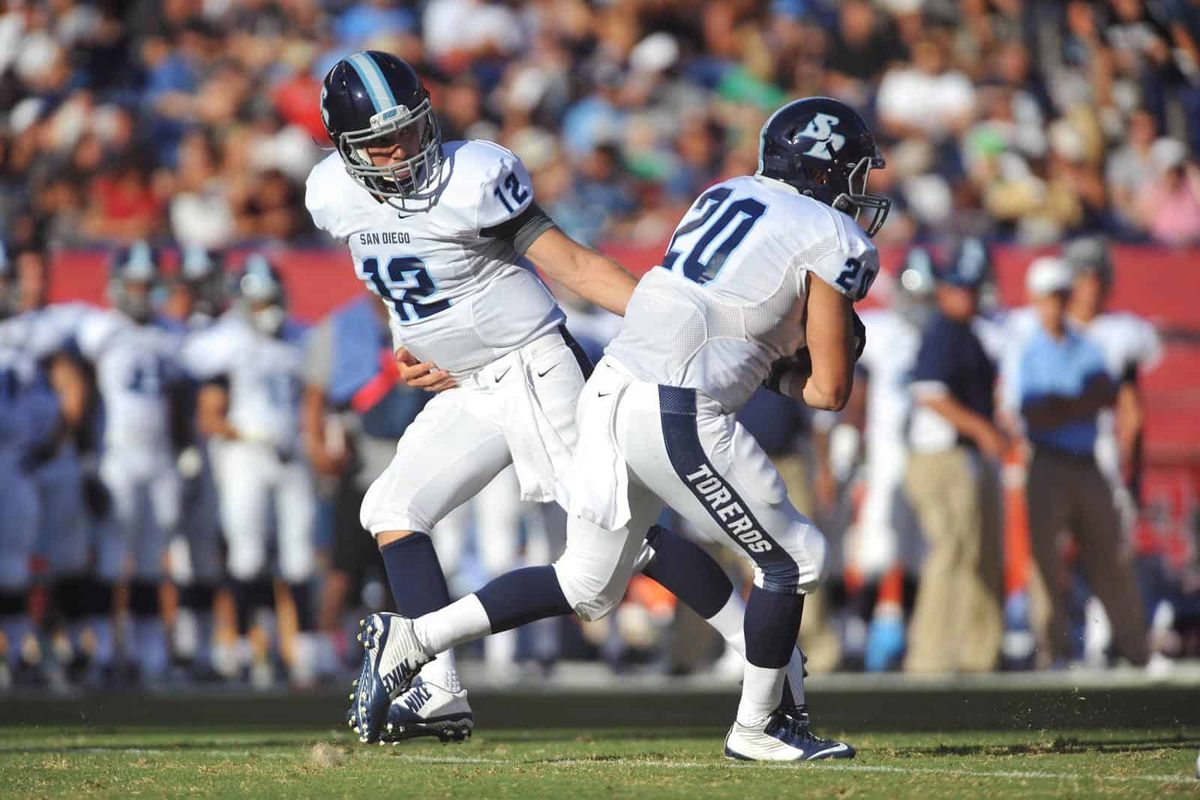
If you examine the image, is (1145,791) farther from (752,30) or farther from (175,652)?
(752,30)

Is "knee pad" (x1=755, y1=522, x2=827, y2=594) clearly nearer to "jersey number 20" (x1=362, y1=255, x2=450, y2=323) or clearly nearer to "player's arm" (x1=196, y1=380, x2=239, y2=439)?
"jersey number 20" (x1=362, y1=255, x2=450, y2=323)

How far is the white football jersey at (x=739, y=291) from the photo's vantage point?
5.04 meters

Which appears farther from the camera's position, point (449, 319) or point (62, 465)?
point (62, 465)

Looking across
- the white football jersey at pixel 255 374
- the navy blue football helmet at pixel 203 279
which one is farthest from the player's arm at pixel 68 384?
the navy blue football helmet at pixel 203 279

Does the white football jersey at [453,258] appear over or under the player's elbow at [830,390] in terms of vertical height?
over

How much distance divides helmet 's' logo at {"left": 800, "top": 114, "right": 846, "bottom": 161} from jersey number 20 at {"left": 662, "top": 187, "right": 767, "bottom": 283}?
218mm

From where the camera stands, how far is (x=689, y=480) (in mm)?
5016

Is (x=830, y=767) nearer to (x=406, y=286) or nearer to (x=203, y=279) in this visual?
(x=406, y=286)

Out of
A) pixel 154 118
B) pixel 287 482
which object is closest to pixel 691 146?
pixel 154 118

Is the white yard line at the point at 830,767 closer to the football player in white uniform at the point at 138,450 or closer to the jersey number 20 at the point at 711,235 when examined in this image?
the jersey number 20 at the point at 711,235

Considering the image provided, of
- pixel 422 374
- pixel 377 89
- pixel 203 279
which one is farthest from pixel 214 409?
pixel 377 89

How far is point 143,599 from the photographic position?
10445mm

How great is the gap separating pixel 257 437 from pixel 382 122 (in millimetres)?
5187

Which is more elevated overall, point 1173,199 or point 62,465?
point 1173,199
